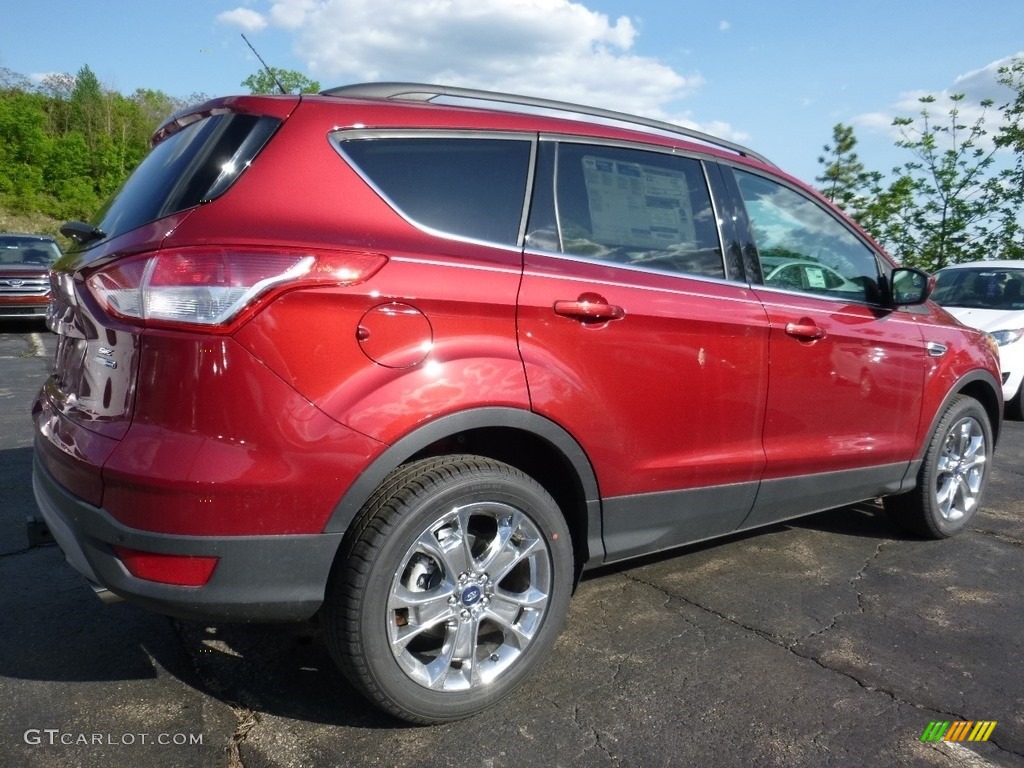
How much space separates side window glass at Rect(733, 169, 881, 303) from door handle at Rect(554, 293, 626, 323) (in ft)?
3.16

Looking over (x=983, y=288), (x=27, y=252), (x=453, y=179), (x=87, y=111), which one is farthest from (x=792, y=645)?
(x=87, y=111)

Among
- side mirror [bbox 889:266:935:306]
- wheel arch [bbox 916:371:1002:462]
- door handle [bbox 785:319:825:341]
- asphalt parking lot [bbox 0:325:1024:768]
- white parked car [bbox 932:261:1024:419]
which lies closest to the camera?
asphalt parking lot [bbox 0:325:1024:768]

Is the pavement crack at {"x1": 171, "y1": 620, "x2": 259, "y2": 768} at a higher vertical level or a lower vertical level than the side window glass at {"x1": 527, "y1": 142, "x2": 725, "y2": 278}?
lower

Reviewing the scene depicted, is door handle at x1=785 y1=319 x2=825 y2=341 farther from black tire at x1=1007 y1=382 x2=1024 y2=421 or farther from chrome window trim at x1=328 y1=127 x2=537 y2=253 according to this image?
black tire at x1=1007 y1=382 x2=1024 y2=421

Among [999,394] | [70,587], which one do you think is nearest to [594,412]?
[70,587]

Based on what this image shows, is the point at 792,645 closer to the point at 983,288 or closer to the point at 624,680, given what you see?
the point at 624,680

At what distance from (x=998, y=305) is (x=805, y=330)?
20.7 feet

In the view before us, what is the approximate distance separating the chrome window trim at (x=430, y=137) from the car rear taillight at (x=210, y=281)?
308mm

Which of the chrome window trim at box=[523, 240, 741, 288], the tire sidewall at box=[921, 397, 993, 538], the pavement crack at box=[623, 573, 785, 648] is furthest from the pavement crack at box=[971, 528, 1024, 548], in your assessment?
the chrome window trim at box=[523, 240, 741, 288]

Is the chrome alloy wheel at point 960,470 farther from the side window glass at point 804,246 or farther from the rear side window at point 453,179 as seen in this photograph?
the rear side window at point 453,179

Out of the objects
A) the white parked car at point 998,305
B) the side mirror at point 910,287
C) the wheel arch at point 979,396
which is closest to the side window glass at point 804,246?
the side mirror at point 910,287

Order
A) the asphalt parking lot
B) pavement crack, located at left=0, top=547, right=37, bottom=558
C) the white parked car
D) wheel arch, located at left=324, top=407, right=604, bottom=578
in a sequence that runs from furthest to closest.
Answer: the white parked car < pavement crack, located at left=0, top=547, right=37, bottom=558 < the asphalt parking lot < wheel arch, located at left=324, top=407, right=604, bottom=578

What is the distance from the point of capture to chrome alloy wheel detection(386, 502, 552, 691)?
243 cm

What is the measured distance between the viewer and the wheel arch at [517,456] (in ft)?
7.45
